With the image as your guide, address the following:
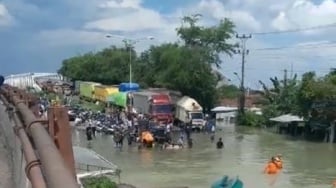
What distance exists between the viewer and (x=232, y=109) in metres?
75.4

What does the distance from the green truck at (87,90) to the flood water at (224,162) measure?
27839mm

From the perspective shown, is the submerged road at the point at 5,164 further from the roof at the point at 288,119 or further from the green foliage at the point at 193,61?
the green foliage at the point at 193,61

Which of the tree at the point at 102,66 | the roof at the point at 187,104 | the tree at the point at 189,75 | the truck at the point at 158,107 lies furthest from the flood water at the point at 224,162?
the tree at the point at 102,66

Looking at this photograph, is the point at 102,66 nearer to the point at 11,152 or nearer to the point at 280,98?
the point at 280,98

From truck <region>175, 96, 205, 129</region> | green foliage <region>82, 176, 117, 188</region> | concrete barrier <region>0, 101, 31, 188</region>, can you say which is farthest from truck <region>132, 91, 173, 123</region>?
concrete barrier <region>0, 101, 31, 188</region>

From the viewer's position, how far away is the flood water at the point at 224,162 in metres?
27.9

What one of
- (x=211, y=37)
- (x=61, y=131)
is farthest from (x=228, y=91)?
(x=61, y=131)

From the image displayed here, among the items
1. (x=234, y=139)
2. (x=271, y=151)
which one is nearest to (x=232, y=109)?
(x=234, y=139)

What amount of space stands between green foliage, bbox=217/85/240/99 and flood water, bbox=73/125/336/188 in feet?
73.6

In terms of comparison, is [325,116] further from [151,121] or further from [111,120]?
[111,120]

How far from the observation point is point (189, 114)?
5359cm

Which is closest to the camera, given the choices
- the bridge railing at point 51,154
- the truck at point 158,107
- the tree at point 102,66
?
the bridge railing at point 51,154

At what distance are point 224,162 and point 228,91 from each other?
42890 millimetres

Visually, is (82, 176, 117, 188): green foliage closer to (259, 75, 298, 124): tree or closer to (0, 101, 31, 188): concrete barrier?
(0, 101, 31, 188): concrete barrier
